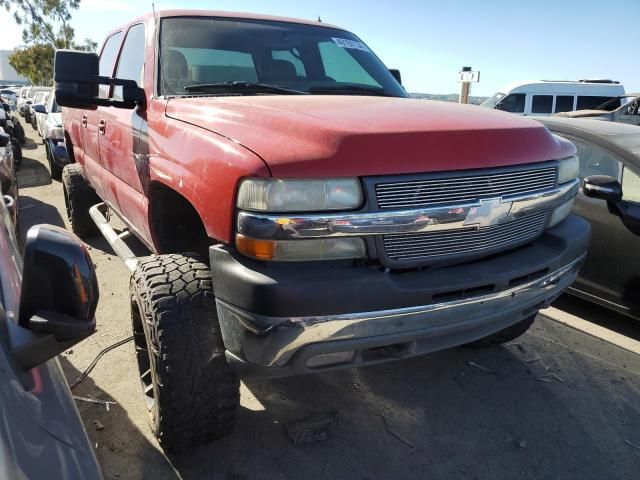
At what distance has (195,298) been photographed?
2.09m

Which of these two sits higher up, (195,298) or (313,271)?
(313,271)

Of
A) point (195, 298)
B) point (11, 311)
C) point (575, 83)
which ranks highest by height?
point (575, 83)

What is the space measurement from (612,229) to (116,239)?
356 centimetres

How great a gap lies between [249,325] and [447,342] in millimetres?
852

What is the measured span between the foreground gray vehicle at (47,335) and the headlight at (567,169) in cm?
215

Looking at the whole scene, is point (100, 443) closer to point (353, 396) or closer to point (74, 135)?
point (353, 396)

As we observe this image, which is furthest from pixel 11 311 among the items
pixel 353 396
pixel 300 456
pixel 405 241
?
pixel 353 396

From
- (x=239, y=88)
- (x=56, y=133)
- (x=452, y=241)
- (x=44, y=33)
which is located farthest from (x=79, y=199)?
(x=44, y=33)

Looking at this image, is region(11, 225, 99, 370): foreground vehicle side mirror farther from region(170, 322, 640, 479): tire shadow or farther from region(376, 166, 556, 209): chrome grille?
region(170, 322, 640, 479): tire shadow

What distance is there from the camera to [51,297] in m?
1.18

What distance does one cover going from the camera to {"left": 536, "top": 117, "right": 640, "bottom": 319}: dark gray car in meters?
3.63

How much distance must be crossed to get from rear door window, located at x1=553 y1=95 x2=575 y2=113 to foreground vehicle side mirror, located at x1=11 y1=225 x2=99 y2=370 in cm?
1790

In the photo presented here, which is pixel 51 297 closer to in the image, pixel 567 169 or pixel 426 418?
pixel 426 418

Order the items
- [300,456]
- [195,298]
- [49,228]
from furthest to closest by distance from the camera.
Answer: [300,456] < [195,298] < [49,228]
